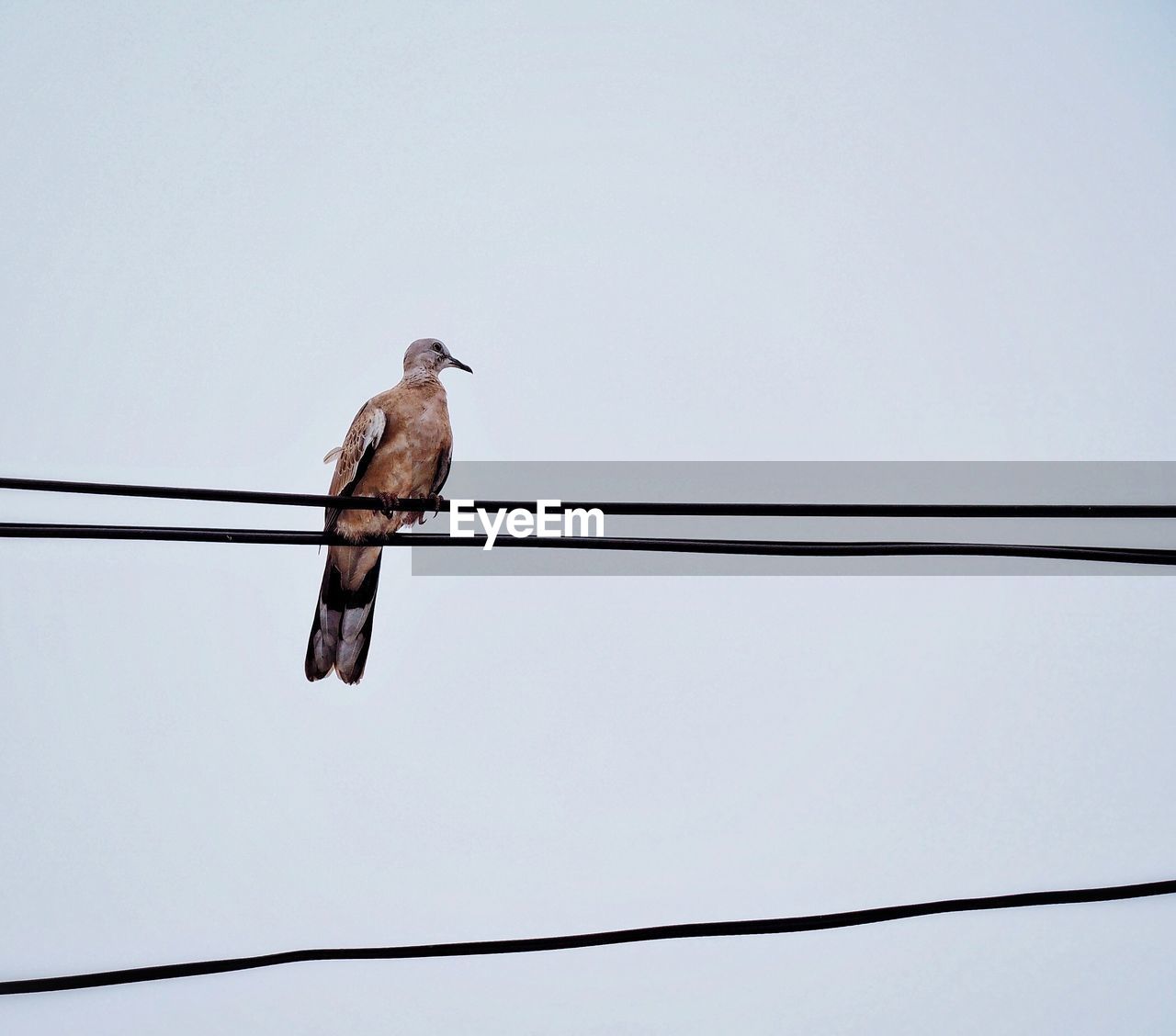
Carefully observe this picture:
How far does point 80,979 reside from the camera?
2434 millimetres

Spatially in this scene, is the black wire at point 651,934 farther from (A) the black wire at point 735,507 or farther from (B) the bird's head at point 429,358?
(B) the bird's head at point 429,358

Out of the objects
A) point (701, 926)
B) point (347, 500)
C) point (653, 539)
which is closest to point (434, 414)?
point (347, 500)

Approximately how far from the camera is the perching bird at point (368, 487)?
4379 mm

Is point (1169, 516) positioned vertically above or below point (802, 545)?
above

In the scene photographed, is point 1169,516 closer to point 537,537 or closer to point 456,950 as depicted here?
point 537,537

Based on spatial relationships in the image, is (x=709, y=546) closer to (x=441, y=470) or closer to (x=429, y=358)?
(x=441, y=470)

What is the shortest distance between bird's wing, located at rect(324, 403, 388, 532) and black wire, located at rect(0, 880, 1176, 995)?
2.28 m

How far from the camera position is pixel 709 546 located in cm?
208

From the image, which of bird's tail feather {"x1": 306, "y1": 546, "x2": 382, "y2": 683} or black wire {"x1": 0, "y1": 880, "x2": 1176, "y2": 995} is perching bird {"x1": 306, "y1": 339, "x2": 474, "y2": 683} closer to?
bird's tail feather {"x1": 306, "y1": 546, "x2": 382, "y2": 683}

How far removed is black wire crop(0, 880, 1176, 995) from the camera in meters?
2.20

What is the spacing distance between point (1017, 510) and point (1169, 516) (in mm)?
352

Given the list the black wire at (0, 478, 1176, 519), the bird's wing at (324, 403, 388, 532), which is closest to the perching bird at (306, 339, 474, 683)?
the bird's wing at (324, 403, 388, 532)

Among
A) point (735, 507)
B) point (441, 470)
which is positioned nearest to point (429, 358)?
point (441, 470)

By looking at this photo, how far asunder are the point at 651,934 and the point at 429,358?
10.6ft
